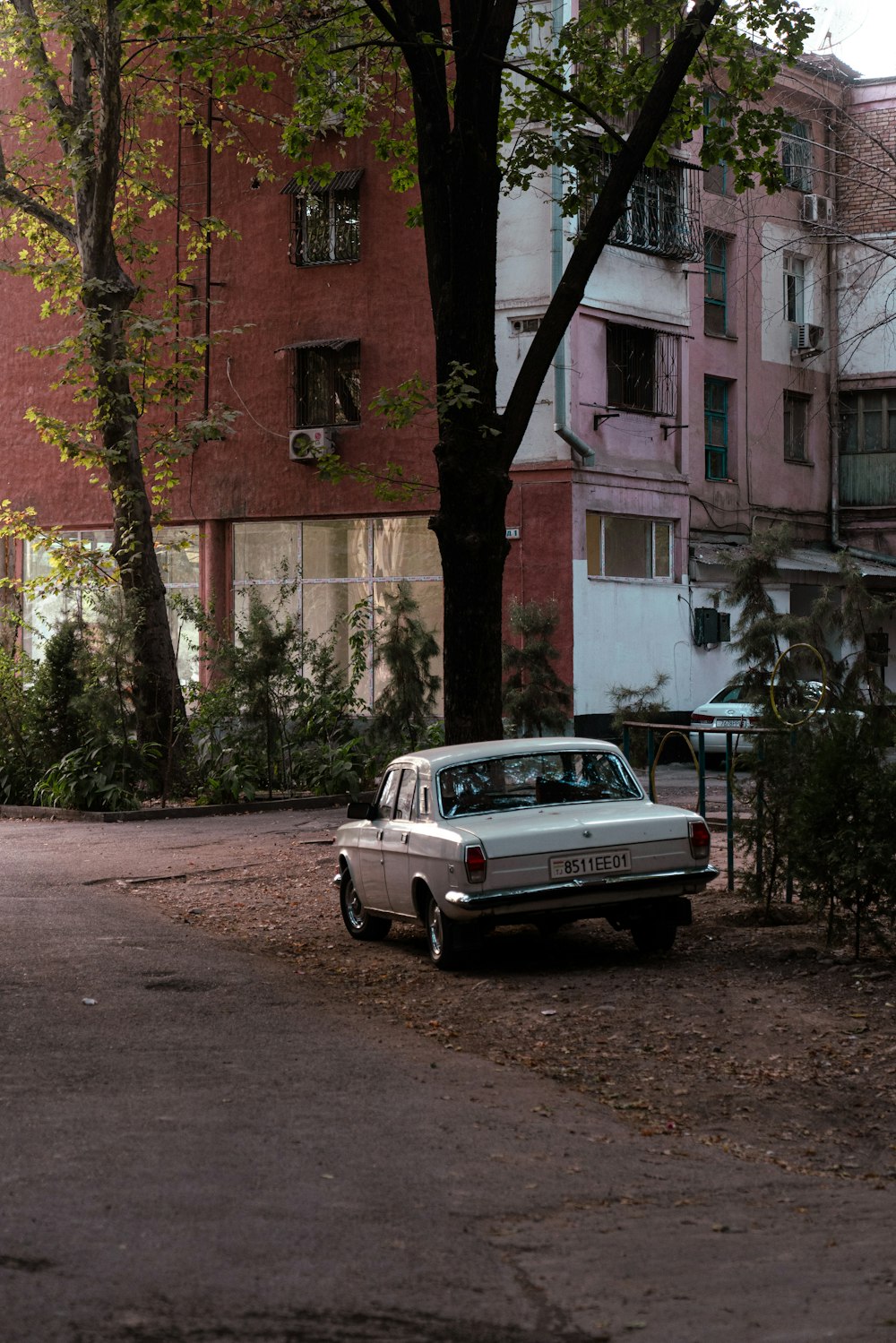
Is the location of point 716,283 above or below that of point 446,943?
above

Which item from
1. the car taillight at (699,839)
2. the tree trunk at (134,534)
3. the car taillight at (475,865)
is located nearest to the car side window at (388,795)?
the car taillight at (475,865)

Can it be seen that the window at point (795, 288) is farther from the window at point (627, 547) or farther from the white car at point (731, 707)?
the white car at point (731, 707)

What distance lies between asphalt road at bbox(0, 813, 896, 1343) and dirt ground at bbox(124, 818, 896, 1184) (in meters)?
0.32

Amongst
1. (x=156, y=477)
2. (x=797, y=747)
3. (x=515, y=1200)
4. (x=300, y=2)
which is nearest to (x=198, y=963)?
(x=797, y=747)

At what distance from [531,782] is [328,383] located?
23624mm

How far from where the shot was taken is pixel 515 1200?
5578mm

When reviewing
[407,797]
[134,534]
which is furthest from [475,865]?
[134,534]

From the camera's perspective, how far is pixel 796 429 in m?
38.9

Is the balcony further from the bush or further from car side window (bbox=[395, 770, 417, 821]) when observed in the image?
car side window (bbox=[395, 770, 417, 821])

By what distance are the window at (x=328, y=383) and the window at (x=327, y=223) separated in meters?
1.70

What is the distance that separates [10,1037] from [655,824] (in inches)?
159

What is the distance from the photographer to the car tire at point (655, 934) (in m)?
10.7

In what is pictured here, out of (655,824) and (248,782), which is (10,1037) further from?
(248,782)

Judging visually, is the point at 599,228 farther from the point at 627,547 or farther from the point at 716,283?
the point at 716,283
